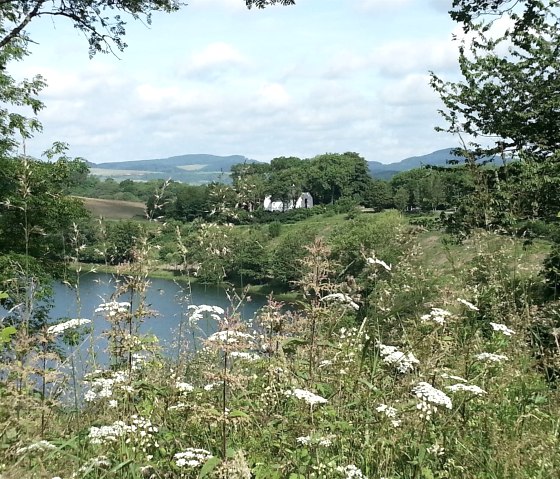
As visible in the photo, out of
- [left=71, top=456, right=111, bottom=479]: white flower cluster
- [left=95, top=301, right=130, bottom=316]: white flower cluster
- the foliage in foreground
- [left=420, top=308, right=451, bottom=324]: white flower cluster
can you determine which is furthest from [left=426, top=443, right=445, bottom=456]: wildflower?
[left=95, top=301, right=130, bottom=316]: white flower cluster

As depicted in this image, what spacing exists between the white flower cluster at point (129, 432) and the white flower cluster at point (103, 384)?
189mm

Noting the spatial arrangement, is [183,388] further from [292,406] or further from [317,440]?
[317,440]

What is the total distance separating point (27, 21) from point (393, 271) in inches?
529

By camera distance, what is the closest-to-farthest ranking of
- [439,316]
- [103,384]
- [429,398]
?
[429,398] → [103,384] → [439,316]

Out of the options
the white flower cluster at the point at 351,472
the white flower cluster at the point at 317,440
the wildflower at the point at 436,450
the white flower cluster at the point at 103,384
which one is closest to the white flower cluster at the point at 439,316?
the wildflower at the point at 436,450

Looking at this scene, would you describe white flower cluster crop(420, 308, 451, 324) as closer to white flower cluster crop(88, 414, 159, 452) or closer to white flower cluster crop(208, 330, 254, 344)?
white flower cluster crop(208, 330, 254, 344)

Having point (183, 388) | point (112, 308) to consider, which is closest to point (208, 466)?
point (183, 388)

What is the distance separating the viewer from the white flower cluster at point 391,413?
257 cm

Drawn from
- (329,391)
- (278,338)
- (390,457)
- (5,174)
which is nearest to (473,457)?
(390,457)

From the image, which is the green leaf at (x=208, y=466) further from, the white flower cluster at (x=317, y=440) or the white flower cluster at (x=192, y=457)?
the white flower cluster at (x=317, y=440)

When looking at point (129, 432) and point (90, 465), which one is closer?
point (90, 465)

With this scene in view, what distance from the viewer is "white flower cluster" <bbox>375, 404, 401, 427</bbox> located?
8.44ft

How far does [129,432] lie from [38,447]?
41cm

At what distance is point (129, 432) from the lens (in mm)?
2654
